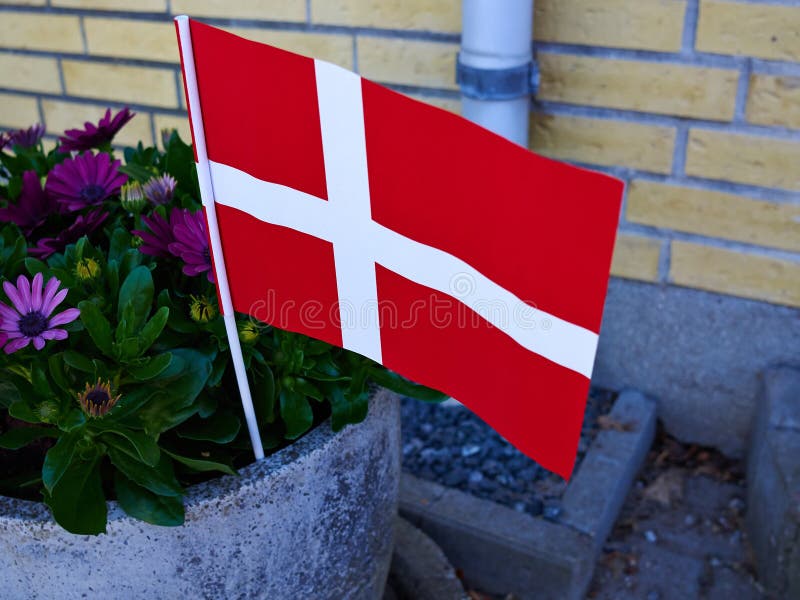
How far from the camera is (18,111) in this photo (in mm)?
2943

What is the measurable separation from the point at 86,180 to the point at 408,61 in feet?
3.38

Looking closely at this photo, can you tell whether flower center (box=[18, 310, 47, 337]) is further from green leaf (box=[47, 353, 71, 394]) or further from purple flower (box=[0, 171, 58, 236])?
purple flower (box=[0, 171, 58, 236])

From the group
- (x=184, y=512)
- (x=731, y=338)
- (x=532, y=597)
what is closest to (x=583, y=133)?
(x=731, y=338)

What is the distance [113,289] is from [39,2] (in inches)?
73.5

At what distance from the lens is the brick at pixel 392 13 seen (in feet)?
6.97

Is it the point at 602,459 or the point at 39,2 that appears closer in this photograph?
the point at 602,459

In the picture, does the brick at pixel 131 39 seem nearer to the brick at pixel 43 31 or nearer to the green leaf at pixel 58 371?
the brick at pixel 43 31

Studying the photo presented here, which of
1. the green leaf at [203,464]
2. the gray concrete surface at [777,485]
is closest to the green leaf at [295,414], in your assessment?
the green leaf at [203,464]

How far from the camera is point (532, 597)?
6.09ft

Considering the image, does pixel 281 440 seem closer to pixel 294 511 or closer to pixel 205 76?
pixel 294 511

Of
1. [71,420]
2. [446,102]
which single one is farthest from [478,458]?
[71,420]

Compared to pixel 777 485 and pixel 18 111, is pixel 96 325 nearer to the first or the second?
pixel 777 485

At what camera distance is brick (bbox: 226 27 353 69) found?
2.27m

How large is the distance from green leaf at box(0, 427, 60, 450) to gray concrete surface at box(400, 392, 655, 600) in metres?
0.97
